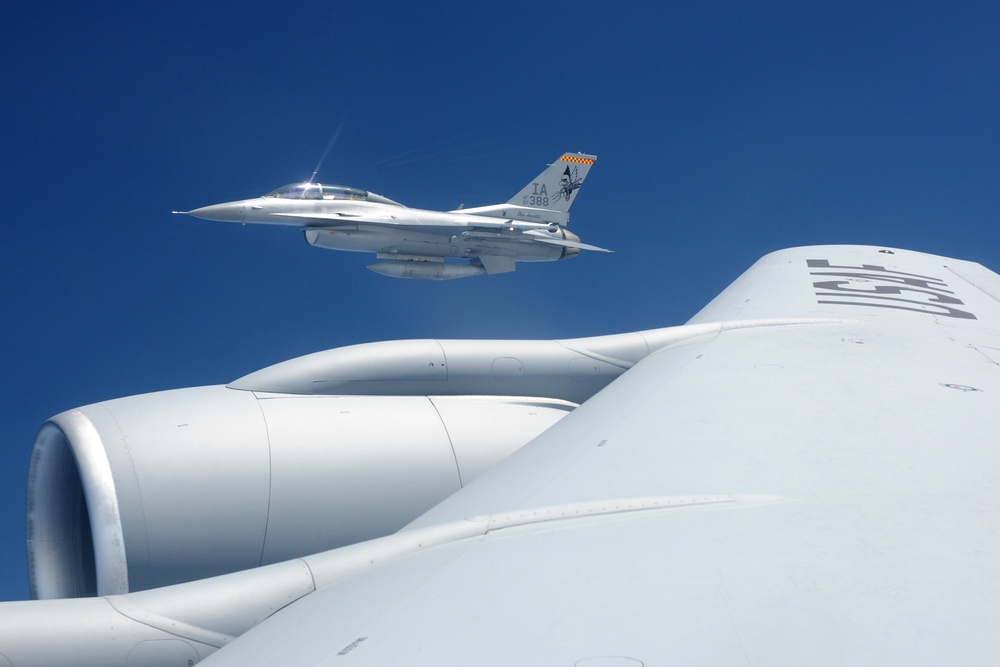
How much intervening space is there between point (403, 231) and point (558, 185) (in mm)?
11643

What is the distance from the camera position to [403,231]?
25125 mm

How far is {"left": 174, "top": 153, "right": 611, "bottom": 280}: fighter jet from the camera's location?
23359 millimetres

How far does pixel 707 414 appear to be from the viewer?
3629 mm

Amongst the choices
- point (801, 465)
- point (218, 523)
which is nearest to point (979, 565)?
point (801, 465)

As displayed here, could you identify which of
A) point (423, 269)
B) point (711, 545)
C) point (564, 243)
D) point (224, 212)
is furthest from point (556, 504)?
point (564, 243)

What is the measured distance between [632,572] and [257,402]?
3.26 meters

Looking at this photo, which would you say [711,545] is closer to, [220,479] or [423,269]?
[220,479]

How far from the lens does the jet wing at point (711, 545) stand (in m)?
1.76

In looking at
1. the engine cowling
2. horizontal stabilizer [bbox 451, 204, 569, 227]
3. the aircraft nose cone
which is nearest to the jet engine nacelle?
the engine cowling

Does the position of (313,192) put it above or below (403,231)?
above

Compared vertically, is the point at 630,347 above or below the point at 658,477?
above

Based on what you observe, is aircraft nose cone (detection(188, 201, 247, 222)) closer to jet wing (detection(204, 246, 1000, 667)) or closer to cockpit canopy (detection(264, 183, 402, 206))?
cockpit canopy (detection(264, 183, 402, 206))

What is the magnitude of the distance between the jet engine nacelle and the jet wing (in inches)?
47.7

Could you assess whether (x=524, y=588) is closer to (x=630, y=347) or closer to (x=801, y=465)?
(x=801, y=465)
